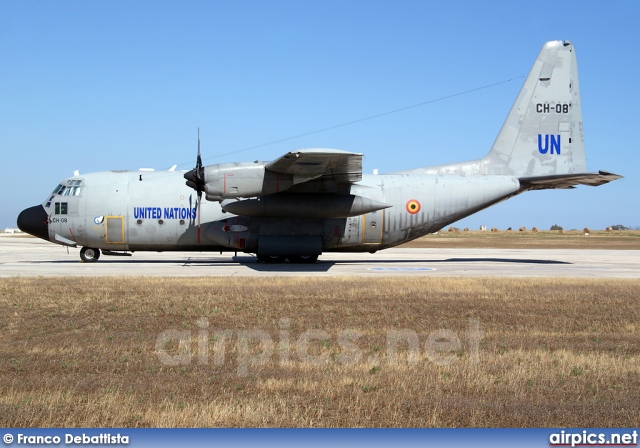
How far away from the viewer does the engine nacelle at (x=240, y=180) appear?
79.5 ft

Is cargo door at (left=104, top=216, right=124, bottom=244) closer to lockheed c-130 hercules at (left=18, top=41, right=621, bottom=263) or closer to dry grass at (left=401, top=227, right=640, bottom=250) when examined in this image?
lockheed c-130 hercules at (left=18, top=41, right=621, bottom=263)

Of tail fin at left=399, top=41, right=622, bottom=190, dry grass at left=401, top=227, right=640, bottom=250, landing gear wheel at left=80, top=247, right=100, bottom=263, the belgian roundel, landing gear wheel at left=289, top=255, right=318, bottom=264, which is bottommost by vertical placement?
dry grass at left=401, top=227, right=640, bottom=250

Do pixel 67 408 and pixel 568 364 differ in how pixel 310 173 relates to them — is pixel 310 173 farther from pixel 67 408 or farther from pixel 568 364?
pixel 67 408

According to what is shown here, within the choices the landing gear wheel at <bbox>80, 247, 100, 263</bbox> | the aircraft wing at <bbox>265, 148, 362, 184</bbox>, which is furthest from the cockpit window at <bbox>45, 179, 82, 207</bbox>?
the aircraft wing at <bbox>265, 148, 362, 184</bbox>

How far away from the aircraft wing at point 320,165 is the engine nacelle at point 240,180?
1.36 ft

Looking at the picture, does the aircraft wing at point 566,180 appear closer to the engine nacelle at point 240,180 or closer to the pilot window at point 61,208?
the engine nacelle at point 240,180

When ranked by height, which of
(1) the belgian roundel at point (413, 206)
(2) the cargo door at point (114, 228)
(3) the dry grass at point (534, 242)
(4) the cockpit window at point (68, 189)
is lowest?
(3) the dry grass at point (534, 242)

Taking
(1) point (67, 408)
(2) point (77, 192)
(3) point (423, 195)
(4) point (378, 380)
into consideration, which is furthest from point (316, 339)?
(2) point (77, 192)

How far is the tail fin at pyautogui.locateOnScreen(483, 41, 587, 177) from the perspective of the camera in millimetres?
28656

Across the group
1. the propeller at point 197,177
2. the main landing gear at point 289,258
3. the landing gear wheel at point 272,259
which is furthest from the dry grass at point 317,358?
the main landing gear at point 289,258

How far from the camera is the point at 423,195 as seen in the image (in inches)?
1096

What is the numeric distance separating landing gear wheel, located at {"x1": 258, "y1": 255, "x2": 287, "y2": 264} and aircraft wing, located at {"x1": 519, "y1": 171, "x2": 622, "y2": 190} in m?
11.6

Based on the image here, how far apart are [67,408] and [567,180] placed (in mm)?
25216

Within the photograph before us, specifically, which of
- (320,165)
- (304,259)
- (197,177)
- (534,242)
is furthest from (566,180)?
(534,242)
